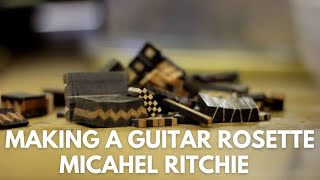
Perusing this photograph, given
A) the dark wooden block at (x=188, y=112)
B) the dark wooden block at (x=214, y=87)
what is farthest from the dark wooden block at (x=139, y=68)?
the dark wooden block at (x=188, y=112)

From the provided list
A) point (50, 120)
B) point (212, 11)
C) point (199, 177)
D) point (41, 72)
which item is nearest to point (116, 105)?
point (50, 120)

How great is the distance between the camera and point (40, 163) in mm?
1100

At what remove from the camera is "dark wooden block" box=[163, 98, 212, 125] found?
54.9 inches

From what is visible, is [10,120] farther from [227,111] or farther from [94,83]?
[227,111]

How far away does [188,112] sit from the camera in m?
1.44

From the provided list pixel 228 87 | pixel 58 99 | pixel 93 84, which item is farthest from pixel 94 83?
pixel 228 87

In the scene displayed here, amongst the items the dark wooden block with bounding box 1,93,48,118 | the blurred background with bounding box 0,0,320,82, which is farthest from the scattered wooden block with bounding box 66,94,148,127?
the blurred background with bounding box 0,0,320,82

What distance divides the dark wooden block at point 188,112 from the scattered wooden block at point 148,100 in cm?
3

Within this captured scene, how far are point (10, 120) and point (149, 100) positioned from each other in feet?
1.11

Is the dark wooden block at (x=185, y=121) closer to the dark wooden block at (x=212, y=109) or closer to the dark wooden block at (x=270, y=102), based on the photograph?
the dark wooden block at (x=212, y=109)

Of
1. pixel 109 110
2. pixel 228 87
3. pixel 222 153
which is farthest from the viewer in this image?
pixel 228 87

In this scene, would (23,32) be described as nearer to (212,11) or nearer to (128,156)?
(212,11)

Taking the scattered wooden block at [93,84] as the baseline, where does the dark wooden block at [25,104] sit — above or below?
below

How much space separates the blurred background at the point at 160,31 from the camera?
3.12m
